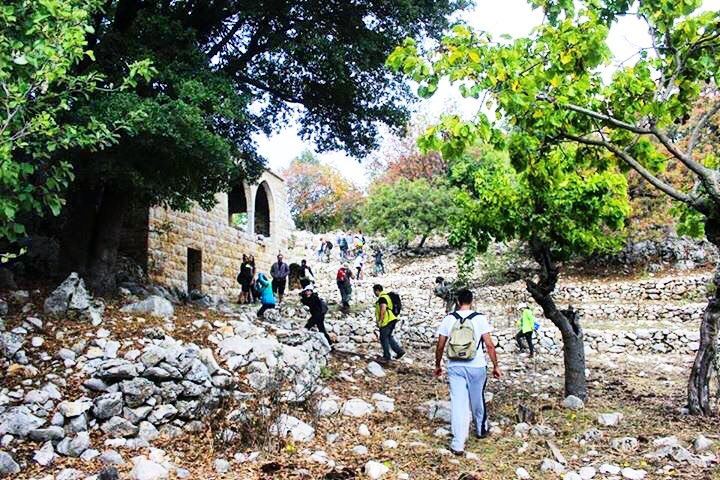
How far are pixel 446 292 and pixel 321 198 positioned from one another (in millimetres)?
26705

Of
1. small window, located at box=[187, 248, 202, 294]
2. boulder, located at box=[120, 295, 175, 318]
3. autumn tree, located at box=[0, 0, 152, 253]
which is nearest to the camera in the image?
autumn tree, located at box=[0, 0, 152, 253]

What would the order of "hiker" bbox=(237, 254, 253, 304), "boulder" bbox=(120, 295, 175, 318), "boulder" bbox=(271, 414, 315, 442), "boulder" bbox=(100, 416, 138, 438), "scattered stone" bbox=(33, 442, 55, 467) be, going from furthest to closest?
"hiker" bbox=(237, 254, 253, 304), "boulder" bbox=(120, 295, 175, 318), "boulder" bbox=(271, 414, 315, 442), "boulder" bbox=(100, 416, 138, 438), "scattered stone" bbox=(33, 442, 55, 467)

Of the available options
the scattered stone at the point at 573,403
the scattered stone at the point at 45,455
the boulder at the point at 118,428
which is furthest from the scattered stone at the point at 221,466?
the scattered stone at the point at 573,403

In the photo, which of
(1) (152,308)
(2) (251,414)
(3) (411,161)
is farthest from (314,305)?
(3) (411,161)

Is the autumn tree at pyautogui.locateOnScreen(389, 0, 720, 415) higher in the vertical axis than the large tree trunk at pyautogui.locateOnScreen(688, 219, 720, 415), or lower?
higher

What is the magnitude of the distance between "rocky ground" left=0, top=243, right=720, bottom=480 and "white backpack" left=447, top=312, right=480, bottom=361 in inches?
38.0

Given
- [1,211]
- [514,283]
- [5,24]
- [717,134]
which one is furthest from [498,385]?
[717,134]

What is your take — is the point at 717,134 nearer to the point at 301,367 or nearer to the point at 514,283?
the point at 514,283

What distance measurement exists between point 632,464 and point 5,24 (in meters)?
6.70

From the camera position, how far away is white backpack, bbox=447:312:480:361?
18.7 ft

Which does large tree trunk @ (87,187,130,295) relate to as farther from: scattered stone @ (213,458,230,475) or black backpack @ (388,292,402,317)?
scattered stone @ (213,458,230,475)

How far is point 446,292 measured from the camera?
18266mm

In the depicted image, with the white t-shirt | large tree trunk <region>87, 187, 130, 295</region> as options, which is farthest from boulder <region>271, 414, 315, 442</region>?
large tree trunk <region>87, 187, 130, 295</region>

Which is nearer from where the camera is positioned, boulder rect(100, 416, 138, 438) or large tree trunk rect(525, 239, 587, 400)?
boulder rect(100, 416, 138, 438)
